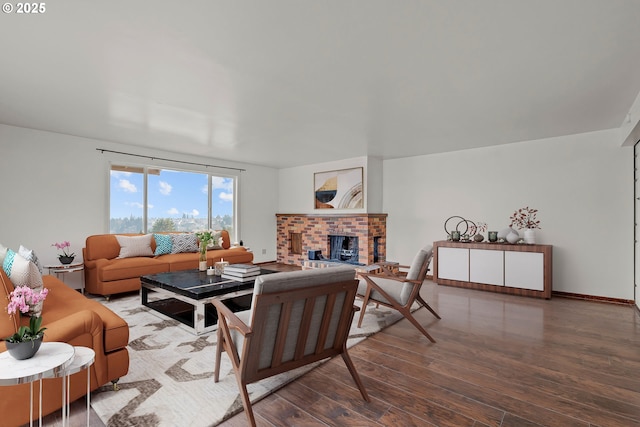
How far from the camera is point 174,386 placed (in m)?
2.13

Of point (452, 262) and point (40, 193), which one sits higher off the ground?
point (40, 193)

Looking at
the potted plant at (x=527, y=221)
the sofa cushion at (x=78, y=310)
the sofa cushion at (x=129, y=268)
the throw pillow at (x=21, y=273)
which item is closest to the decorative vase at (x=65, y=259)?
the sofa cushion at (x=129, y=268)

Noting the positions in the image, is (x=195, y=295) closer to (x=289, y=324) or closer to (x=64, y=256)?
(x=289, y=324)

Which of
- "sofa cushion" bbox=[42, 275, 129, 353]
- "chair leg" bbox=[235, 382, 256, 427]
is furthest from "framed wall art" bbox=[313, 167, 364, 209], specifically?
"chair leg" bbox=[235, 382, 256, 427]

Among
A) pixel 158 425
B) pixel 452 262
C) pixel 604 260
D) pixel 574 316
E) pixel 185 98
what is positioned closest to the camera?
pixel 158 425

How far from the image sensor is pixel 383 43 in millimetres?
2191

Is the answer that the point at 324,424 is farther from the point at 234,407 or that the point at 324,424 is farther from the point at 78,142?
the point at 78,142

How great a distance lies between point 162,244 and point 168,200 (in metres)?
1.16

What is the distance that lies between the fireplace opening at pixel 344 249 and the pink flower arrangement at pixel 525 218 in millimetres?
2886

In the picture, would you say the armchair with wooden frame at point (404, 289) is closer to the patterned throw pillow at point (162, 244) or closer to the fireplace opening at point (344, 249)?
the fireplace opening at point (344, 249)

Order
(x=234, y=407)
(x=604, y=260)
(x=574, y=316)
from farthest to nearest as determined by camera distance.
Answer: (x=604, y=260)
(x=574, y=316)
(x=234, y=407)

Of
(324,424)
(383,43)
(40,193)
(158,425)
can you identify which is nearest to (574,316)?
(324,424)

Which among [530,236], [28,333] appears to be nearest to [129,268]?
[28,333]

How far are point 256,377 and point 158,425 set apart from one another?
0.60 m
